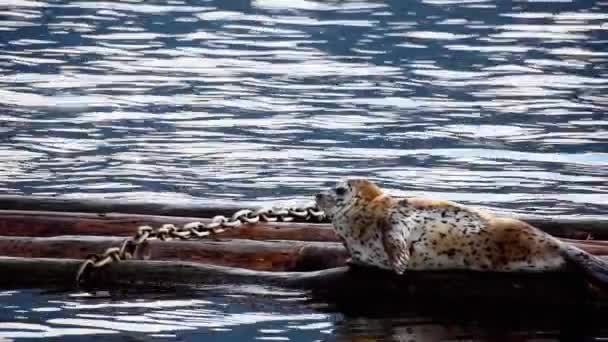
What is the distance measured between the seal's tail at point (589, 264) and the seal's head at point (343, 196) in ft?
4.35

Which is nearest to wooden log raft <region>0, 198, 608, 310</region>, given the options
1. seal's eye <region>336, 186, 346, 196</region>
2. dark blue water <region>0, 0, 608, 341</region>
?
dark blue water <region>0, 0, 608, 341</region>

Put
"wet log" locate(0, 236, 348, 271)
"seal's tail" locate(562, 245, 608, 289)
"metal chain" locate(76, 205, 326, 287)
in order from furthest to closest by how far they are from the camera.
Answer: "wet log" locate(0, 236, 348, 271) < "metal chain" locate(76, 205, 326, 287) < "seal's tail" locate(562, 245, 608, 289)

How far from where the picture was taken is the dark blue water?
1564cm

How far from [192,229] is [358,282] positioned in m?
1.27

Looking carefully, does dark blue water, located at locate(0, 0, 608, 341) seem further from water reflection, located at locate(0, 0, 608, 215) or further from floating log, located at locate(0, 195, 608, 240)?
floating log, located at locate(0, 195, 608, 240)

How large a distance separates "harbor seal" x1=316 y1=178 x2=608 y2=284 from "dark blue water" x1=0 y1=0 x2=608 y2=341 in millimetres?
428

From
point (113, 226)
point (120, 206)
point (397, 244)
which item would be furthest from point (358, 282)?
point (120, 206)

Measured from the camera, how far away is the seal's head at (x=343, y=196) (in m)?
10.1

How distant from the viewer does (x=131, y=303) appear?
9.71 m

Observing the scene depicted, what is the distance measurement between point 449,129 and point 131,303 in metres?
10.7

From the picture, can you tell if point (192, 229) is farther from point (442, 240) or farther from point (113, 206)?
point (442, 240)

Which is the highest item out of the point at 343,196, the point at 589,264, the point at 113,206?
the point at 343,196

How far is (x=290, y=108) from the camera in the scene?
2147 centimetres

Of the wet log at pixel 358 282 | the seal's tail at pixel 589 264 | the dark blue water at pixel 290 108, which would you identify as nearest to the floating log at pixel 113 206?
the wet log at pixel 358 282
